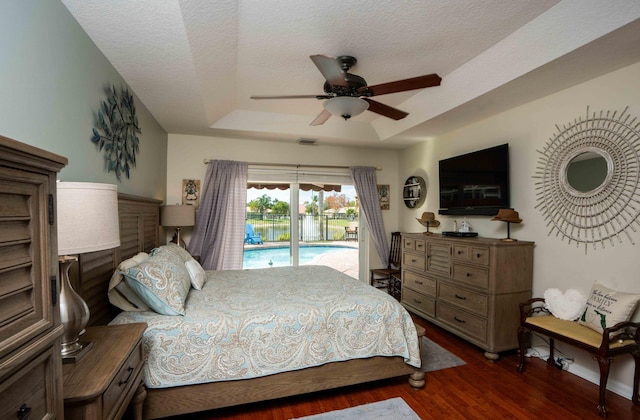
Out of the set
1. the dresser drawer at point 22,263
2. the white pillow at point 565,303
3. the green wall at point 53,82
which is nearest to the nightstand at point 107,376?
the dresser drawer at point 22,263

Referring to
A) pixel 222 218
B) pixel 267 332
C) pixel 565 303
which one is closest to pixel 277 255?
pixel 222 218

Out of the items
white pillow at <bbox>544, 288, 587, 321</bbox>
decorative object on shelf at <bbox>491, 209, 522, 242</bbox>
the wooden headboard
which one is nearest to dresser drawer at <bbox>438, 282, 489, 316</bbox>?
white pillow at <bbox>544, 288, 587, 321</bbox>

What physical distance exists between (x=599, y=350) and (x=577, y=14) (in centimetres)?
218

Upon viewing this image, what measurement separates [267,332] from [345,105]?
70.6 inches

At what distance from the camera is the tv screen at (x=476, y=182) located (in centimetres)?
313

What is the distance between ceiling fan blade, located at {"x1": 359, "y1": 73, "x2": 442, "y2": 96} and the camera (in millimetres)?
2184

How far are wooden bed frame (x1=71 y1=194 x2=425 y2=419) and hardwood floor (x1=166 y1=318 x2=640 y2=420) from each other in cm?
13

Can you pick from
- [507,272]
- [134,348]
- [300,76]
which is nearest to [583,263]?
[507,272]

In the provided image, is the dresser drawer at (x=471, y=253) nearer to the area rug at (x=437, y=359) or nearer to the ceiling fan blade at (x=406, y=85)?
the area rug at (x=437, y=359)

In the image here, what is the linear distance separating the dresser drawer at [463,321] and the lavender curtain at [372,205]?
5.35 feet

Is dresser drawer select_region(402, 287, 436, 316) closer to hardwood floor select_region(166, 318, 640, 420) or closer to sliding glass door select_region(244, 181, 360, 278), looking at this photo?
hardwood floor select_region(166, 318, 640, 420)

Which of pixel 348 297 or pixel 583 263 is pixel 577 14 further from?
pixel 348 297

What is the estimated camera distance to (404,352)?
7.46 ft

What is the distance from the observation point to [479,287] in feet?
9.55
